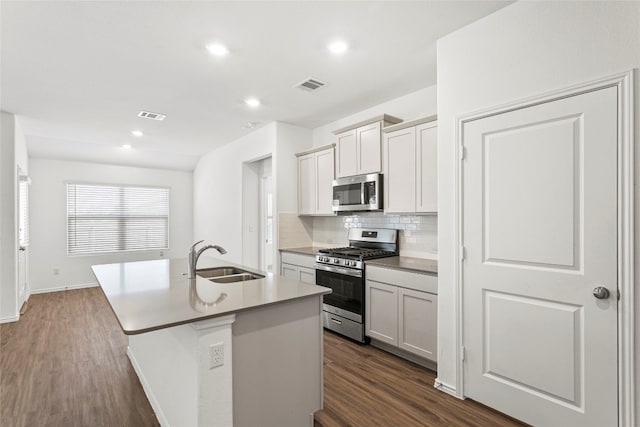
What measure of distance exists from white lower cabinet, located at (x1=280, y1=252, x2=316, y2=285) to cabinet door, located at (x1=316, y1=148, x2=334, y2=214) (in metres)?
0.67

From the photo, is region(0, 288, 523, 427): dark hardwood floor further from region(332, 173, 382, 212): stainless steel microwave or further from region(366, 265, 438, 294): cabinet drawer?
region(332, 173, 382, 212): stainless steel microwave

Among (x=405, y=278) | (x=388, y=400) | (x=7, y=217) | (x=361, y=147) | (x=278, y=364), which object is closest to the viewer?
(x=278, y=364)

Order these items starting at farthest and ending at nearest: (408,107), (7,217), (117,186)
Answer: (117,186) < (7,217) < (408,107)

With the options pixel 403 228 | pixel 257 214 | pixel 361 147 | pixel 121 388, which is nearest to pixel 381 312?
pixel 403 228

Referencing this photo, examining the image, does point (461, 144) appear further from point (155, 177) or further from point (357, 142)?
point (155, 177)

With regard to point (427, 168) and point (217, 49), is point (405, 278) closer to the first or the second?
point (427, 168)

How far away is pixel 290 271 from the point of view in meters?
4.32

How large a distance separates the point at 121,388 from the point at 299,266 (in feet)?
7.23

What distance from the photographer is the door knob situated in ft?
5.55

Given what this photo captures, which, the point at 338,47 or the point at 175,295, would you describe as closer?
the point at 175,295

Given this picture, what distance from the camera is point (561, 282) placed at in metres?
1.87

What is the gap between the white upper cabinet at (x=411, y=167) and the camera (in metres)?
2.98

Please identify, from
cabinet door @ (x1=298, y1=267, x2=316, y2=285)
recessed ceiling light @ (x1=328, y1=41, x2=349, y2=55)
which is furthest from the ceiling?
cabinet door @ (x1=298, y1=267, x2=316, y2=285)

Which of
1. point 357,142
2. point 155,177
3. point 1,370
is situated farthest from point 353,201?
point 155,177
